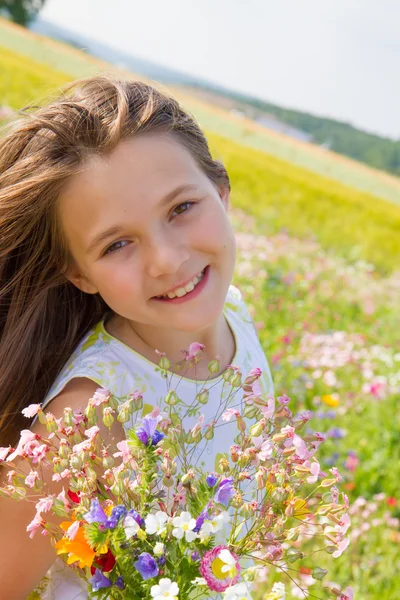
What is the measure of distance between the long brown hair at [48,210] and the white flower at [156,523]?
1153mm

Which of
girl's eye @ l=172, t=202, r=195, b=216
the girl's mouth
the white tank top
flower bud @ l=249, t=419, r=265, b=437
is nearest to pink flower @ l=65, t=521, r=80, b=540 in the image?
flower bud @ l=249, t=419, r=265, b=437

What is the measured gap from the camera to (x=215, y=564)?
962 mm

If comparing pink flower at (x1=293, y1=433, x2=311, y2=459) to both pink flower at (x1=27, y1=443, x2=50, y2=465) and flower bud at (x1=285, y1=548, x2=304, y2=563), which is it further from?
pink flower at (x1=27, y1=443, x2=50, y2=465)

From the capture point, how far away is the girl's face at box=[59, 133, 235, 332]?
1.78 metres

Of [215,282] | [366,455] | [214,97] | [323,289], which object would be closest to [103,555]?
[215,282]

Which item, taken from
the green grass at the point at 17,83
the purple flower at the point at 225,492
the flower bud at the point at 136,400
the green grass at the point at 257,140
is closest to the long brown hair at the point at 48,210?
the flower bud at the point at 136,400

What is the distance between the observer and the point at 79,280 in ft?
6.84

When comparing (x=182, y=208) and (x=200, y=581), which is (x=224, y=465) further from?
(x=182, y=208)

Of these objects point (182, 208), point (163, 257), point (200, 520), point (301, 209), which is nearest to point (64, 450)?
point (200, 520)

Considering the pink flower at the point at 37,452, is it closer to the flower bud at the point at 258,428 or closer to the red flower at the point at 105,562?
the red flower at the point at 105,562

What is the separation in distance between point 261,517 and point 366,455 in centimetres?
322

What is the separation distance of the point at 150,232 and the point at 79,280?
0.41 m

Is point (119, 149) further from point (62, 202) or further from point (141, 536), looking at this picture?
point (141, 536)

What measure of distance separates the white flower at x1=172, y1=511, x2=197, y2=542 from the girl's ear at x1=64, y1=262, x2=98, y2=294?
46.7 inches
